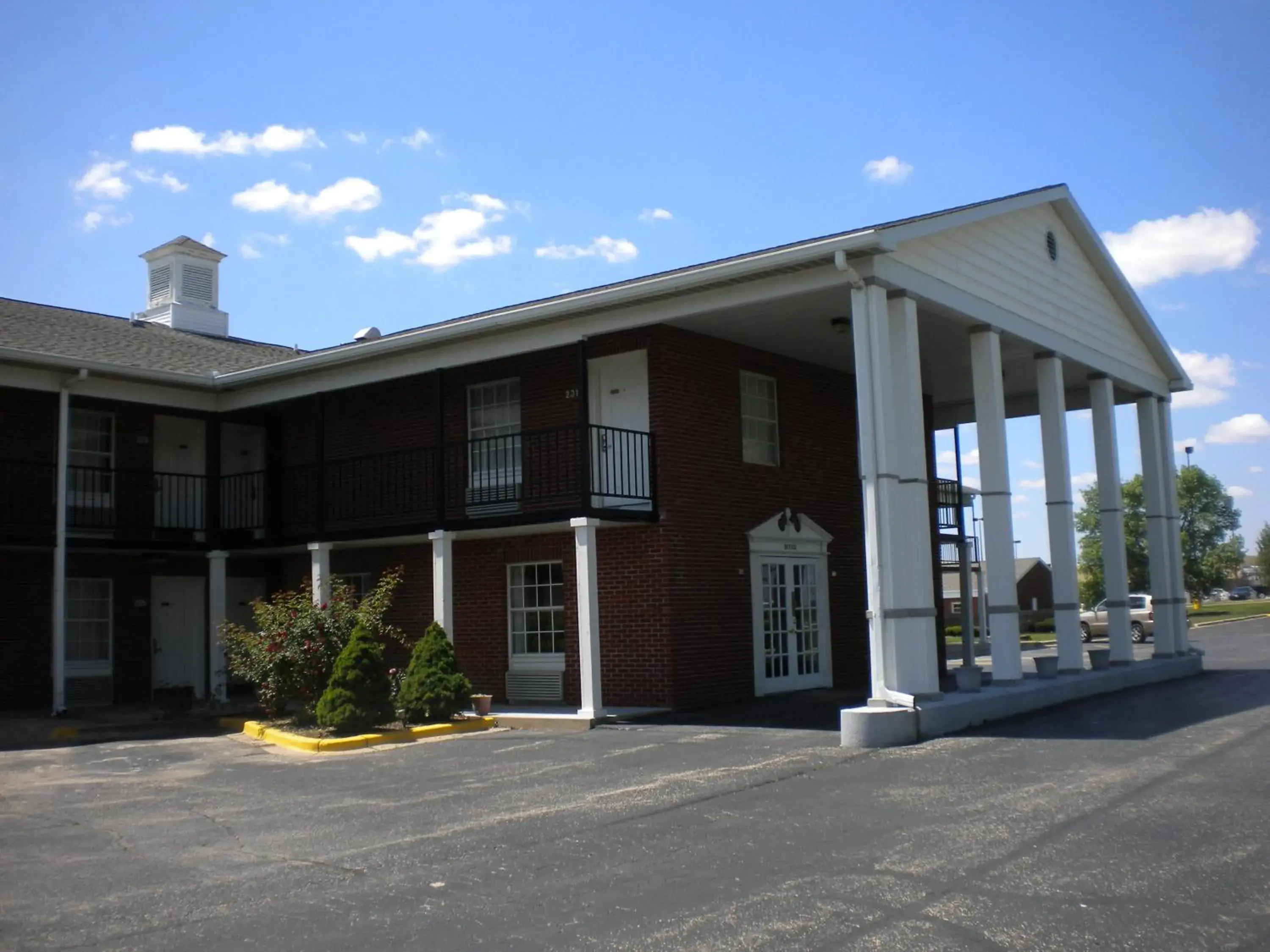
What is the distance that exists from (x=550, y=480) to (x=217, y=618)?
20.2 ft

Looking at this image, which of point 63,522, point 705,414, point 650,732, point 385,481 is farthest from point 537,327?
point 63,522

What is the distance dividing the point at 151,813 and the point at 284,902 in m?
3.74

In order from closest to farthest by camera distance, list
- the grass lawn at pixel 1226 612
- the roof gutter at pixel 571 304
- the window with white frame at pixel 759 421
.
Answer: the roof gutter at pixel 571 304
the window with white frame at pixel 759 421
the grass lawn at pixel 1226 612

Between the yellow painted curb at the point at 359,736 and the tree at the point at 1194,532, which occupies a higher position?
the tree at the point at 1194,532

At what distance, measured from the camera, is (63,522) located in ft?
58.5

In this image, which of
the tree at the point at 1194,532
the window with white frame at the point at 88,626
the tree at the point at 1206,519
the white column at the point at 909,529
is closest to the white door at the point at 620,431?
the white column at the point at 909,529

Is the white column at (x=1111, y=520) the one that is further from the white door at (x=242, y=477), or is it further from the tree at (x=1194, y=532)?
the tree at (x=1194, y=532)

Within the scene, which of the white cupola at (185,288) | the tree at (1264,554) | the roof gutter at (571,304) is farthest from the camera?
the tree at (1264,554)

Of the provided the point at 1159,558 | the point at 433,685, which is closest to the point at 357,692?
the point at 433,685

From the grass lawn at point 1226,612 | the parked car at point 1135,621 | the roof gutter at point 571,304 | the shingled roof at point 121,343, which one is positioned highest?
the shingled roof at point 121,343

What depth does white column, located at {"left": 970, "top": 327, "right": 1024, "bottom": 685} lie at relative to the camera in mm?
15258

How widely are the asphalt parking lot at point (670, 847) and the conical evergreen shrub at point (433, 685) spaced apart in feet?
7.30

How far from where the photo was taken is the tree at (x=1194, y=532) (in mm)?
69250

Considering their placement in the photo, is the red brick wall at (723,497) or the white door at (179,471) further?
the white door at (179,471)
